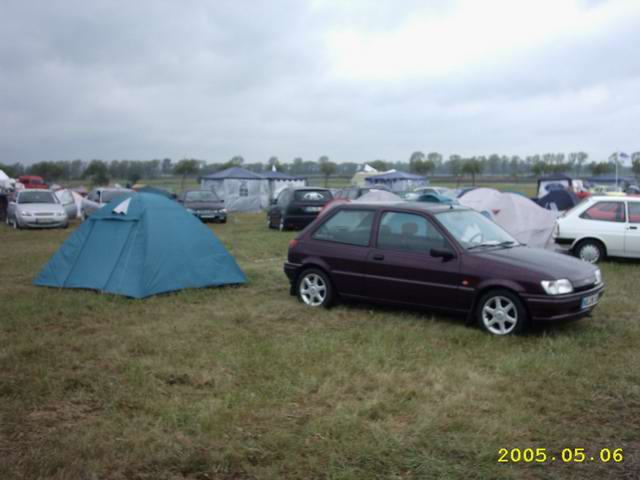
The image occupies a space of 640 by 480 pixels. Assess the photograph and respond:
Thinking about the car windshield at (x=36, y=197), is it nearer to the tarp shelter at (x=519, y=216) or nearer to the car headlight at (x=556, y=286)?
the tarp shelter at (x=519, y=216)

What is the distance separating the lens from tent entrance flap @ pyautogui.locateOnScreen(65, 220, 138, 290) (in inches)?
354

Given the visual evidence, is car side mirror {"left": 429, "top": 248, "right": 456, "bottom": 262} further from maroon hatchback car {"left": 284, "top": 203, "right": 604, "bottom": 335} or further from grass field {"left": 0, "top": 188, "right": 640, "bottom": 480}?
grass field {"left": 0, "top": 188, "right": 640, "bottom": 480}

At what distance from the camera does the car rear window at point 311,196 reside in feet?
66.3

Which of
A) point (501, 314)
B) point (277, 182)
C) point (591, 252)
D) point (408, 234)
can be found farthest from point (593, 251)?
point (277, 182)

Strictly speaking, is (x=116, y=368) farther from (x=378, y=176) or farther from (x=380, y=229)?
(x=378, y=176)

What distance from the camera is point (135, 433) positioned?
167 inches

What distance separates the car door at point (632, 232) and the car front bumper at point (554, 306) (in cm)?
618

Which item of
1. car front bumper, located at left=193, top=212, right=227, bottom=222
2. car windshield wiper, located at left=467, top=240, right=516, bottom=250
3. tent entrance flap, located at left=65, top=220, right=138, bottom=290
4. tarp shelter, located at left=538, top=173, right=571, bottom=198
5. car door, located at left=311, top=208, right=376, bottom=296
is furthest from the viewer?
tarp shelter, located at left=538, top=173, right=571, bottom=198

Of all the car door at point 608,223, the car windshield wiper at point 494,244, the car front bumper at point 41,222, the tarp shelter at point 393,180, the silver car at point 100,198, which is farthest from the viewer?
the tarp shelter at point 393,180

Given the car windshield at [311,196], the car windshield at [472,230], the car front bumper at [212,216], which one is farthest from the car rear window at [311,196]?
the car windshield at [472,230]

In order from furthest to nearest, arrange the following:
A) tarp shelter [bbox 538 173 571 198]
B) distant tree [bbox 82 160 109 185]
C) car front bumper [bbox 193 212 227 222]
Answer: distant tree [bbox 82 160 109 185] → tarp shelter [bbox 538 173 571 198] → car front bumper [bbox 193 212 227 222]

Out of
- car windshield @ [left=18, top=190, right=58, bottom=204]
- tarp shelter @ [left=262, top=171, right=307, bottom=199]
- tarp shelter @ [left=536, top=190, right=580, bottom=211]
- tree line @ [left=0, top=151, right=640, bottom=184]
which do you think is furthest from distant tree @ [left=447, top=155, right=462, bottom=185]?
car windshield @ [left=18, top=190, right=58, bottom=204]

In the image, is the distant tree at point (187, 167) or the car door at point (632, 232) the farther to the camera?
the distant tree at point (187, 167)

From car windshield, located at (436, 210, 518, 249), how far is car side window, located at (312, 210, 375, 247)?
3.13 feet
